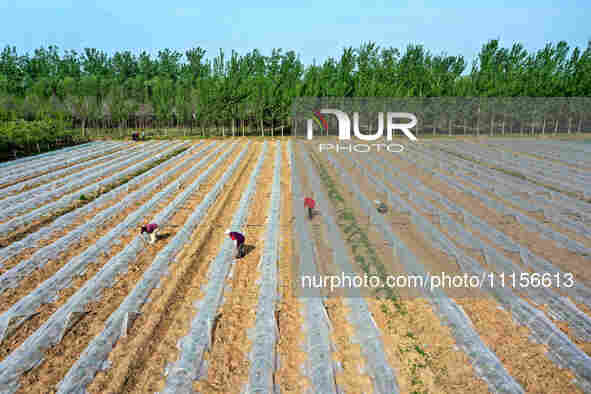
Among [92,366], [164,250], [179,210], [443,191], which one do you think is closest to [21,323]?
[92,366]

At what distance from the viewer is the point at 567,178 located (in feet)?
39.2

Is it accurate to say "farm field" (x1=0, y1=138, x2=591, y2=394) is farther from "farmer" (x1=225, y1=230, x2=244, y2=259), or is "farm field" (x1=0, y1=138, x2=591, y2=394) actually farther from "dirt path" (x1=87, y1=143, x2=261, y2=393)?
"farmer" (x1=225, y1=230, x2=244, y2=259)

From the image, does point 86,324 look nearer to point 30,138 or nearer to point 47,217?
point 47,217

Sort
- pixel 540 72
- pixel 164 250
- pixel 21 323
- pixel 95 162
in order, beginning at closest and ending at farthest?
pixel 21 323 < pixel 164 250 < pixel 95 162 < pixel 540 72

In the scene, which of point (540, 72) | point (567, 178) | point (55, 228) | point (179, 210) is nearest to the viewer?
point (55, 228)

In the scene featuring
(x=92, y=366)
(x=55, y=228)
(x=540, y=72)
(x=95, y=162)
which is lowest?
(x=92, y=366)

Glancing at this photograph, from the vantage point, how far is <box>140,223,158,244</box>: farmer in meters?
6.36

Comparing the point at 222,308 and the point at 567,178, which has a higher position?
the point at 567,178

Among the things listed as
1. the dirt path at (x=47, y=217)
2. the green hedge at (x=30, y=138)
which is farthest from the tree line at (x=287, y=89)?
the dirt path at (x=47, y=217)

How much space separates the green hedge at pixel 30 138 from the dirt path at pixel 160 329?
15057 mm

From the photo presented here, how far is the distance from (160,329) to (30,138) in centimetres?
1855

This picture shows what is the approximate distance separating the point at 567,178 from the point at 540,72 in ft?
103

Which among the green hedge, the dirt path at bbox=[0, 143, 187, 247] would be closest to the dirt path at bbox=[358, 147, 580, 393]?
the dirt path at bbox=[0, 143, 187, 247]

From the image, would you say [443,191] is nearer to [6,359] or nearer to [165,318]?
[165,318]
